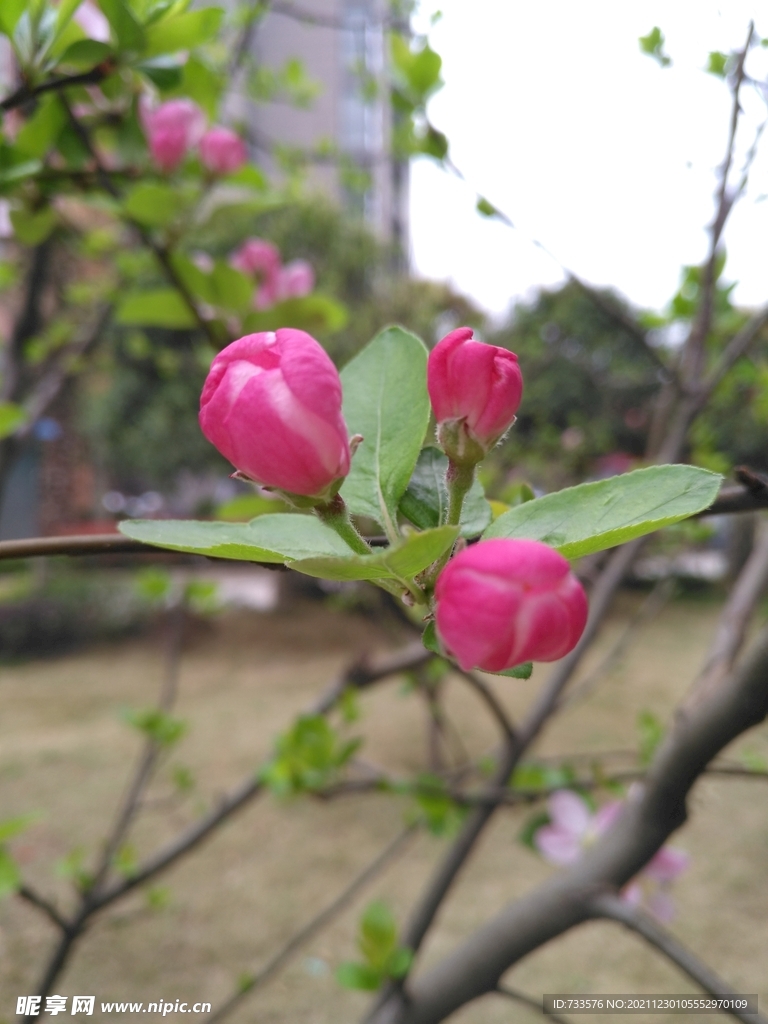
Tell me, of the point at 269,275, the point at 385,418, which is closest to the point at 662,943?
the point at 385,418

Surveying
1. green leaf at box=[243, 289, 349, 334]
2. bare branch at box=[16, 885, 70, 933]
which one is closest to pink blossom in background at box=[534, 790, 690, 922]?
bare branch at box=[16, 885, 70, 933]

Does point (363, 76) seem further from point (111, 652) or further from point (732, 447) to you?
point (732, 447)

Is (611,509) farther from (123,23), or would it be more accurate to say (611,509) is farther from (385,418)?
(123,23)

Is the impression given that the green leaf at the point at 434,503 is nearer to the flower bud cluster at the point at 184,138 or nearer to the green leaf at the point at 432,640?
the green leaf at the point at 432,640

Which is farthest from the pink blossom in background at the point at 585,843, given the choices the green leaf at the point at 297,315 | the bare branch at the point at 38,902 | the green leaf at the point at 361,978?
the green leaf at the point at 297,315

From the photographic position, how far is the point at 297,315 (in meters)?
0.99

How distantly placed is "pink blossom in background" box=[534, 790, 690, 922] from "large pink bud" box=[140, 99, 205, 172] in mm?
1132

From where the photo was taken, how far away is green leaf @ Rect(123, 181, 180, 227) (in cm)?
85

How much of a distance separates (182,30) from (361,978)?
95 centimetres

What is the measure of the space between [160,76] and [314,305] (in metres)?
0.37

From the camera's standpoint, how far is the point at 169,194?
0.85 m

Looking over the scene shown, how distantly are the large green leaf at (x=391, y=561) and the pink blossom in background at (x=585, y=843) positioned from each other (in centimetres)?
94

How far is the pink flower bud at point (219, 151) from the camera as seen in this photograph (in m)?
0.98

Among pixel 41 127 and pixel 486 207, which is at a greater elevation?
pixel 41 127
